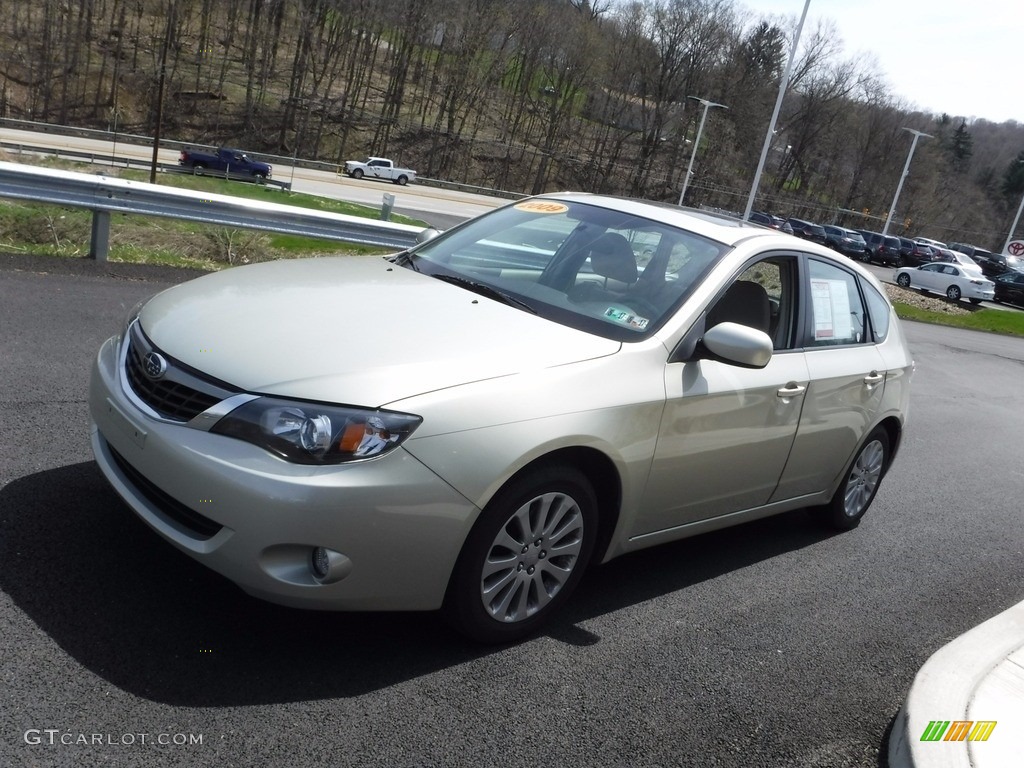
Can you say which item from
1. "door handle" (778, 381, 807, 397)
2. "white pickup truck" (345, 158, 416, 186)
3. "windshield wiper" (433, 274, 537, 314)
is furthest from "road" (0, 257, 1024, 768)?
"white pickup truck" (345, 158, 416, 186)

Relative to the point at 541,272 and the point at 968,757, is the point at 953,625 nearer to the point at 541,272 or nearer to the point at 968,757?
the point at 968,757

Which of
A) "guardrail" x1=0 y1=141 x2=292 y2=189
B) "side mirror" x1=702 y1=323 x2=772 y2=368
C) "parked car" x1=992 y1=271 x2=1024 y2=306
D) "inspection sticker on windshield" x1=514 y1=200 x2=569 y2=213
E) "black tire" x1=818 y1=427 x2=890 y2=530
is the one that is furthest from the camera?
"parked car" x1=992 y1=271 x2=1024 y2=306

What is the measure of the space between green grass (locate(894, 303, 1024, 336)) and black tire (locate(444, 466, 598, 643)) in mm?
23322

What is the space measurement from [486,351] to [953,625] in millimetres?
3170

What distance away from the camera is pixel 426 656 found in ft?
11.6

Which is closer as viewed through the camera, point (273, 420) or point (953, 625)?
point (273, 420)

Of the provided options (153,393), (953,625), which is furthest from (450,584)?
(953,625)

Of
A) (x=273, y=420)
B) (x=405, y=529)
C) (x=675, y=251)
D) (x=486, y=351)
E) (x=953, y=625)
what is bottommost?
(x=953, y=625)

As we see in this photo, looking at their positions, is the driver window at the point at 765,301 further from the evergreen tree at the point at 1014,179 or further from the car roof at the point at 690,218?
the evergreen tree at the point at 1014,179

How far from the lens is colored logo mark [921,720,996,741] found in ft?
11.7

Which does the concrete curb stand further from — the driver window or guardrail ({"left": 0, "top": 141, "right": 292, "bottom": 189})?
guardrail ({"left": 0, "top": 141, "right": 292, "bottom": 189})

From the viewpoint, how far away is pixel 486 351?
140 inches

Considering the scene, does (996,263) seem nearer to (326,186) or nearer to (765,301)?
(326,186)

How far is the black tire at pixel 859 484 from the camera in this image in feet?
18.7
